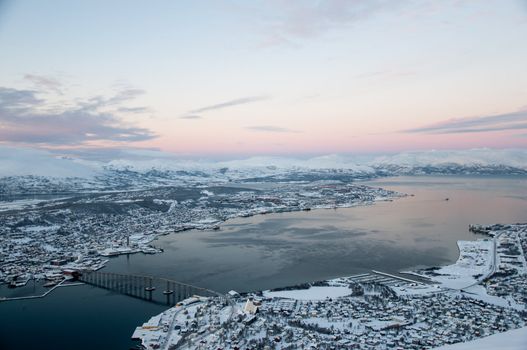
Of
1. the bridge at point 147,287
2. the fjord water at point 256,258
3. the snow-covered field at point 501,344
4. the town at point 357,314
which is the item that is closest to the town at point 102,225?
the bridge at point 147,287

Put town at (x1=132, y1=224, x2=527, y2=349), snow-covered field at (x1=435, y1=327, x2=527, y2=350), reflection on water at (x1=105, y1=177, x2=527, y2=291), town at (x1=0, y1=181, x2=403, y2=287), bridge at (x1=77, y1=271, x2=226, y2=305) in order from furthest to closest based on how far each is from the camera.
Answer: town at (x1=0, y1=181, x2=403, y2=287)
reflection on water at (x1=105, y1=177, x2=527, y2=291)
bridge at (x1=77, y1=271, x2=226, y2=305)
town at (x1=132, y1=224, x2=527, y2=349)
snow-covered field at (x1=435, y1=327, x2=527, y2=350)

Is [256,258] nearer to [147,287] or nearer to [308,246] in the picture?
Answer: [308,246]

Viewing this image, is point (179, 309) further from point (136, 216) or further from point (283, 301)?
point (136, 216)

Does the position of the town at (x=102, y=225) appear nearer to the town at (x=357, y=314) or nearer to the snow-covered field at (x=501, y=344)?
the town at (x=357, y=314)

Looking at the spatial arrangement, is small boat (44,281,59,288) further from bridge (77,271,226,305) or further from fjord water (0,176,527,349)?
bridge (77,271,226,305)

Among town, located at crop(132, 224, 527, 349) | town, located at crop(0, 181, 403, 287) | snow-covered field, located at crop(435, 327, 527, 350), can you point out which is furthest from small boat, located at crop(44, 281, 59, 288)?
snow-covered field, located at crop(435, 327, 527, 350)

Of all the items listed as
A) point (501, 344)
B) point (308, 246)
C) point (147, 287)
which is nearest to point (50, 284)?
point (147, 287)
